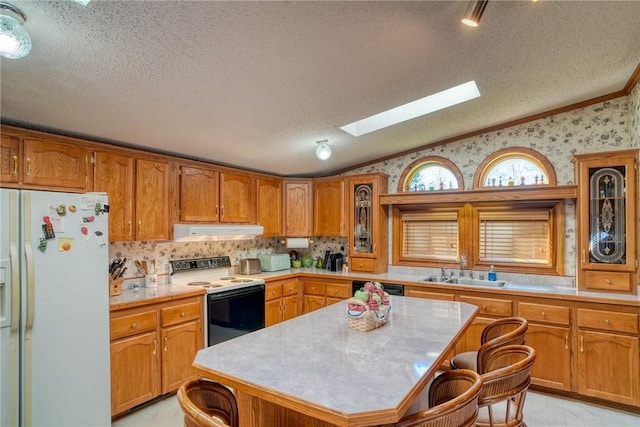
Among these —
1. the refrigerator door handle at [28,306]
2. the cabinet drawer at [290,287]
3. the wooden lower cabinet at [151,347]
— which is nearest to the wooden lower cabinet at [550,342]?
the cabinet drawer at [290,287]

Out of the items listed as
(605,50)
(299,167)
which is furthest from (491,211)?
(299,167)

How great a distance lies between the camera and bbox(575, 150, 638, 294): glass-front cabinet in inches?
118

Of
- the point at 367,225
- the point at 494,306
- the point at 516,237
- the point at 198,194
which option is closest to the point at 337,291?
the point at 367,225

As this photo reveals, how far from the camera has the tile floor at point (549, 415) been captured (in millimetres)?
2678

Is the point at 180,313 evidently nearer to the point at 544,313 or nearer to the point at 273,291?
the point at 273,291

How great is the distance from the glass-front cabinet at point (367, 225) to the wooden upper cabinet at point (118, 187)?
251 cm

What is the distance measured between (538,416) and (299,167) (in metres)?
3.48

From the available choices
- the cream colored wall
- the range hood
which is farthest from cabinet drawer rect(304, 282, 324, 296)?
the cream colored wall

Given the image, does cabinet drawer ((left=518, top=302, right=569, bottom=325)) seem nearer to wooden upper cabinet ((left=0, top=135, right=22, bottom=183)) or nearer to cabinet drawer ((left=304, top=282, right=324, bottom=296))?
cabinet drawer ((left=304, top=282, right=324, bottom=296))

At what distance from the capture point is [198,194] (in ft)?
12.2

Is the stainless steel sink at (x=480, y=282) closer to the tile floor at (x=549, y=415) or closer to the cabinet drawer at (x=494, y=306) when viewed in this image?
the cabinet drawer at (x=494, y=306)

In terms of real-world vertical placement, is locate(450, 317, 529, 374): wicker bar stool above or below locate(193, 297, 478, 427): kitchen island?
below

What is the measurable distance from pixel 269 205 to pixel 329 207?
31.1 inches

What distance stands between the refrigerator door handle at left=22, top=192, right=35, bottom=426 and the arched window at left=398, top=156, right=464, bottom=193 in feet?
12.0
